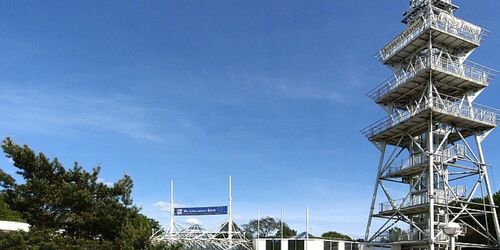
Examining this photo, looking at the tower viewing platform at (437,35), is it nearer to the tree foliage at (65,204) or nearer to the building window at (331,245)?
the building window at (331,245)

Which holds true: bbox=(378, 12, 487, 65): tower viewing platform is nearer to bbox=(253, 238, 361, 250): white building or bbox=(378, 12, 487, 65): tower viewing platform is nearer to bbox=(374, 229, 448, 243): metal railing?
bbox=(374, 229, 448, 243): metal railing

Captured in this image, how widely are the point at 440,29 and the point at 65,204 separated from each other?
31.9 m

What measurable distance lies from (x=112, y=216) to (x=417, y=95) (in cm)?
2906

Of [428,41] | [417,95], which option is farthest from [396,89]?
[428,41]

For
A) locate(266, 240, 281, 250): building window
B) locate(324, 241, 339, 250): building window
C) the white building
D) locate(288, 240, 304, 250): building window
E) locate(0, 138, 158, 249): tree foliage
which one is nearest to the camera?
locate(0, 138, 158, 249): tree foliage

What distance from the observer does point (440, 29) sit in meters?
41.5

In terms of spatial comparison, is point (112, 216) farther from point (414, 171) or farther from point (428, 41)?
point (428, 41)

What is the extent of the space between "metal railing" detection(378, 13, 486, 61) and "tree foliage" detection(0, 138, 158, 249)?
93.5 ft

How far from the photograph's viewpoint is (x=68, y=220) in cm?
2478

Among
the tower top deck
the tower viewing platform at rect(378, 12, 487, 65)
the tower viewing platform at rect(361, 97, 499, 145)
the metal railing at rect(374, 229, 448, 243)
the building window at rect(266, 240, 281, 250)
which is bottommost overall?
the building window at rect(266, 240, 281, 250)

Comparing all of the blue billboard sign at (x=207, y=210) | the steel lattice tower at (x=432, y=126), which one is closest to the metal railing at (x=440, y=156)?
the steel lattice tower at (x=432, y=126)

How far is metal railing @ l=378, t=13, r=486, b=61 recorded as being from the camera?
4188cm

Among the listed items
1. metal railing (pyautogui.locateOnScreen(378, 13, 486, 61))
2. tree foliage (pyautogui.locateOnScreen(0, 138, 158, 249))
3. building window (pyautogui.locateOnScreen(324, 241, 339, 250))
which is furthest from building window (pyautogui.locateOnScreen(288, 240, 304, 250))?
tree foliage (pyautogui.locateOnScreen(0, 138, 158, 249))

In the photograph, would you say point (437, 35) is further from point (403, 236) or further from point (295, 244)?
point (295, 244)
